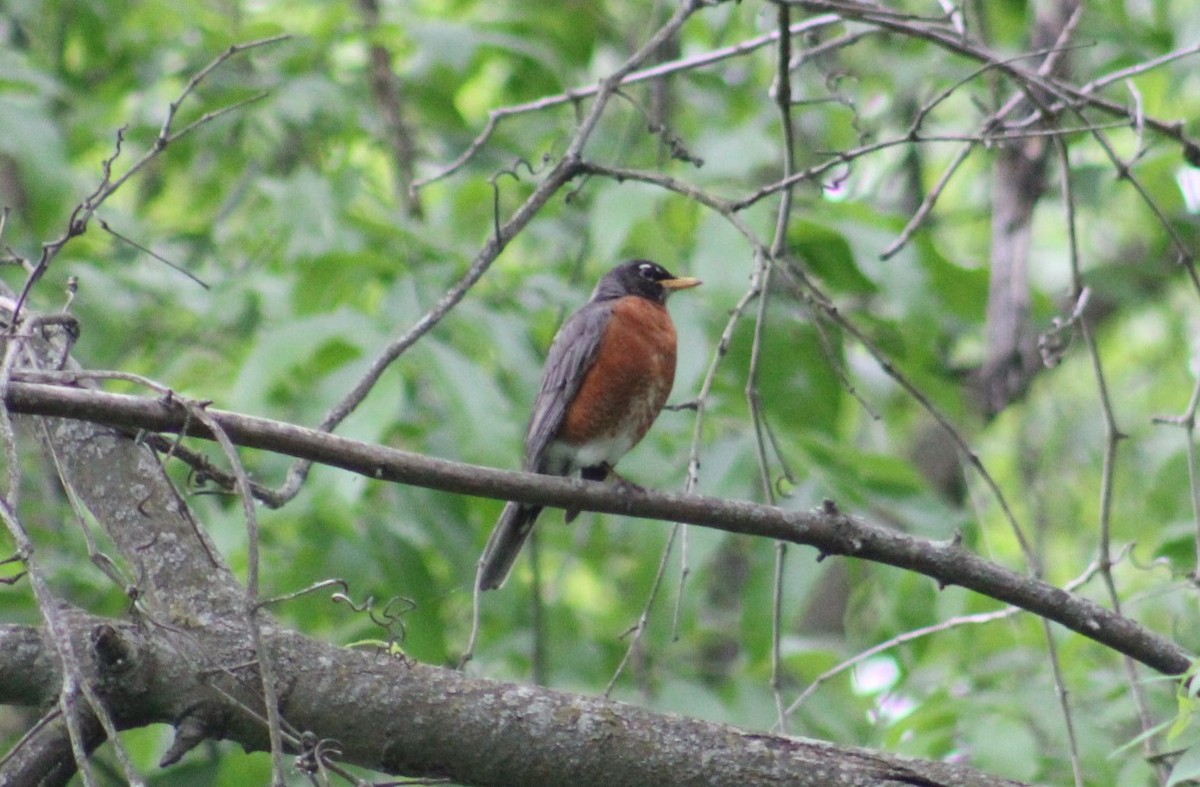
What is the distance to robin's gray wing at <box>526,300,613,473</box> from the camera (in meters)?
4.39

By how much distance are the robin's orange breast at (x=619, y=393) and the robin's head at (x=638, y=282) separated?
0.44 m

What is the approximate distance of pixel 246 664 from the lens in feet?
7.72

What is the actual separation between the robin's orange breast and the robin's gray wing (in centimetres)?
2

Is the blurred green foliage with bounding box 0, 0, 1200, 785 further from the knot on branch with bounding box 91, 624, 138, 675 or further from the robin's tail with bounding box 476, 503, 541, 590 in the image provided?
the knot on branch with bounding box 91, 624, 138, 675

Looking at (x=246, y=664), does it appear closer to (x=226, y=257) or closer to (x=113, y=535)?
(x=113, y=535)

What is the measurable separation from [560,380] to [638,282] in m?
0.81

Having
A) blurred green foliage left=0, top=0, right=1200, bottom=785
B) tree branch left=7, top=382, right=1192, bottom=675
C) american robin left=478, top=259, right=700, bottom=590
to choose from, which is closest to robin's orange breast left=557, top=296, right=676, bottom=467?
american robin left=478, top=259, right=700, bottom=590

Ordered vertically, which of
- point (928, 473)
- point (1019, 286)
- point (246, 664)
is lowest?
point (246, 664)

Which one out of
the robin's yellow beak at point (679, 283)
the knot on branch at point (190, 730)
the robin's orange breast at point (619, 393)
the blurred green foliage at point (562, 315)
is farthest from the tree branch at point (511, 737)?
the robin's yellow beak at point (679, 283)

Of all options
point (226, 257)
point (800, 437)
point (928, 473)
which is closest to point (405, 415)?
point (800, 437)

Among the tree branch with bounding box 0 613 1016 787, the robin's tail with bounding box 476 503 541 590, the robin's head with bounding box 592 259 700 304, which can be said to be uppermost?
the robin's head with bounding box 592 259 700 304

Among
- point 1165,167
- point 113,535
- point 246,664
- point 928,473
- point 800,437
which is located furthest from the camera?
point 928,473

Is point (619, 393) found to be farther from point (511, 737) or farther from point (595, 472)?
point (511, 737)

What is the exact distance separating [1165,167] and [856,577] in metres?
2.36
